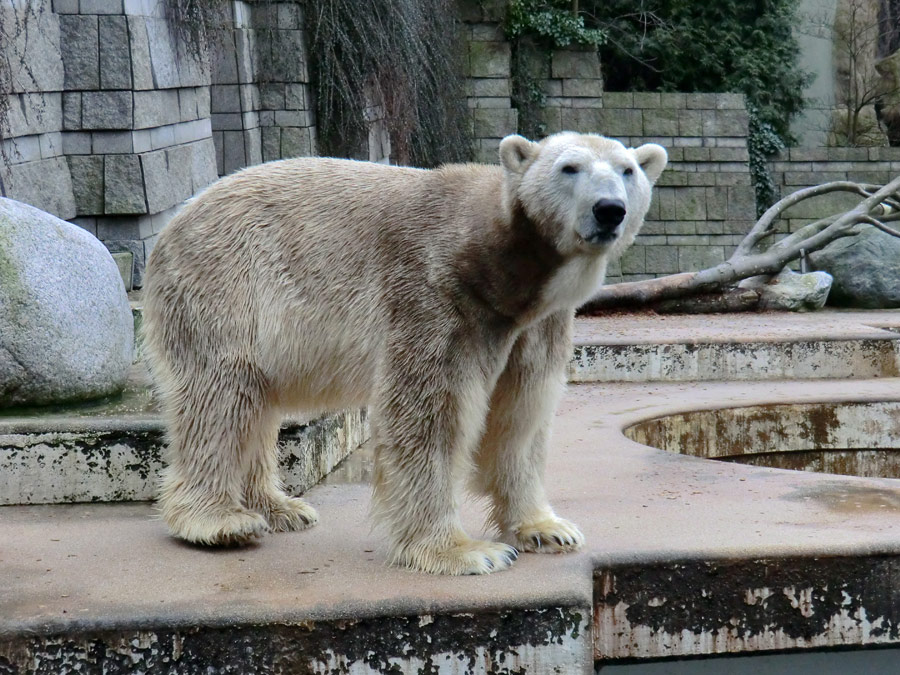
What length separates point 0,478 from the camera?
361 centimetres

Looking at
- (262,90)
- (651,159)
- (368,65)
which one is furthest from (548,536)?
(368,65)

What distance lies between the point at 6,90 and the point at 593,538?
3.77 metres

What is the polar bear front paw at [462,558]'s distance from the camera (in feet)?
9.12

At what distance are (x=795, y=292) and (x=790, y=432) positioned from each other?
12.5 feet

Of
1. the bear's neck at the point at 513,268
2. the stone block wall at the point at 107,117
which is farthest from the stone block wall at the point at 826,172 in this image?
the bear's neck at the point at 513,268

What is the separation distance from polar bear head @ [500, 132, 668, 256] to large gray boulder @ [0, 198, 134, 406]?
1.90 m

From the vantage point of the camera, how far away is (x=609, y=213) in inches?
99.4

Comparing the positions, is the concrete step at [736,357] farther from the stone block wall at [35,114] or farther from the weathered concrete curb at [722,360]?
the stone block wall at [35,114]

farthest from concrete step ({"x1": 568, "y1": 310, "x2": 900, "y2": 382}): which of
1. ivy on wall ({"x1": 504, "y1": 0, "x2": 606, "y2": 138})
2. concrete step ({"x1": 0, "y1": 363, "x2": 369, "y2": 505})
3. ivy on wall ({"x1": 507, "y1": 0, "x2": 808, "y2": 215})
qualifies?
ivy on wall ({"x1": 507, "y1": 0, "x2": 808, "y2": 215})

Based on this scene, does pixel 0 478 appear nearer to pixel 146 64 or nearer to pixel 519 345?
pixel 519 345

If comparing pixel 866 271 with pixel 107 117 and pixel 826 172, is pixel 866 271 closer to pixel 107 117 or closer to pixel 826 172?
pixel 826 172

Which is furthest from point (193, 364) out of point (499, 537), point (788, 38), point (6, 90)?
point (788, 38)

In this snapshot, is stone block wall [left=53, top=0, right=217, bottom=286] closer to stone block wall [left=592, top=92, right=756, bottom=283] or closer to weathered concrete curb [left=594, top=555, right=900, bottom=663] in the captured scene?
weathered concrete curb [left=594, top=555, right=900, bottom=663]

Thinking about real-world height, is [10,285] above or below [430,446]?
above
